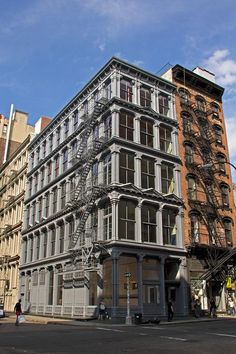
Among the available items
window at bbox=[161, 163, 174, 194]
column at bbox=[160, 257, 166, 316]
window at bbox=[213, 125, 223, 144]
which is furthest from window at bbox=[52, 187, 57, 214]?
window at bbox=[213, 125, 223, 144]

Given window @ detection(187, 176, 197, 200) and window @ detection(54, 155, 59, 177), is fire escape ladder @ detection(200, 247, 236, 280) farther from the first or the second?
window @ detection(54, 155, 59, 177)

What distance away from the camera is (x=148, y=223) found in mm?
32750

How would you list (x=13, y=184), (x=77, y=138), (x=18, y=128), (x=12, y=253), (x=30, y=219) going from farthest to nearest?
(x=18, y=128)
(x=13, y=184)
(x=12, y=253)
(x=30, y=219)
(x=77, y=138)

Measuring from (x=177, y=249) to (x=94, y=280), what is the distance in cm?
777

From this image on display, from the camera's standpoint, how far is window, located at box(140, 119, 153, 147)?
117ft

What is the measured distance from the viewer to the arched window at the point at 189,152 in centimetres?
3869

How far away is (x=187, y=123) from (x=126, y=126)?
8.81 meters

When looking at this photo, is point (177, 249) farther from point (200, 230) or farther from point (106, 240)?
point (106, 240)

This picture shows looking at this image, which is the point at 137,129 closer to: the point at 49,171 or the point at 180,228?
the point at 180,228

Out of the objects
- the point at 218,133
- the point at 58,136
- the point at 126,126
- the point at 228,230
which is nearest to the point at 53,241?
the point at 58,136

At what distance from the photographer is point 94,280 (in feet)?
103

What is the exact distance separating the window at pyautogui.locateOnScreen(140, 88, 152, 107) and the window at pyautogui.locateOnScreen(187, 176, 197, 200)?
8.31 m

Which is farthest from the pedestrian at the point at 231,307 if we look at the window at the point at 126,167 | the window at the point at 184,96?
the window at the point at 184,96

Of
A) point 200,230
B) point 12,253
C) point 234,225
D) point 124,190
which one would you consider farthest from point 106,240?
point 12,253
